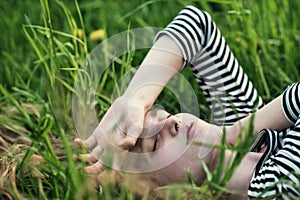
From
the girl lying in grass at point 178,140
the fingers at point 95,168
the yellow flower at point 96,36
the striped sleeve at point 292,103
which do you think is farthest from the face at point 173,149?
the yellow flower at point 96,36

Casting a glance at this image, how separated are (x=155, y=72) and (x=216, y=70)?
25 centimetres

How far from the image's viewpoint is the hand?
1.58 meters

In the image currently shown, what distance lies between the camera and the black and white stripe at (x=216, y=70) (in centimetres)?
192

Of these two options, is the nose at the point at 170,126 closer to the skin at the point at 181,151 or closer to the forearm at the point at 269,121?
the skin at the point at 181,151

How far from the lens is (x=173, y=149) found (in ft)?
5.32

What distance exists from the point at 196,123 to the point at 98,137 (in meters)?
0.24

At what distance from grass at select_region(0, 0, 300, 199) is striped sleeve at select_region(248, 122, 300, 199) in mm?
161

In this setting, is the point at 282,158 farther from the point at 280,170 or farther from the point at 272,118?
the point at 272,118

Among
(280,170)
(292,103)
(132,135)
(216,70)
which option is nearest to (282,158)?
(280,170)

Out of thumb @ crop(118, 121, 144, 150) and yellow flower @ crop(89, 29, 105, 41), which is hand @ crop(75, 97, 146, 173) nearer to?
thumb @ crop(118, 121, 144, 150)

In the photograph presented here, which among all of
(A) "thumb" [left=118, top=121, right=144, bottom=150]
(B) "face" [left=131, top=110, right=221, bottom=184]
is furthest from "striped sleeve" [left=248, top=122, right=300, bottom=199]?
(A) "thumb" [left=118, top=121, right=144, bottom=150]

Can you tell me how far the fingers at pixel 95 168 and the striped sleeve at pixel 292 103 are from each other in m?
0.47

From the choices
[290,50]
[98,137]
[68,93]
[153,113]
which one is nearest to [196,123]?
[153,113]

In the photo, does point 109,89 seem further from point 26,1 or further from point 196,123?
point 26,1
